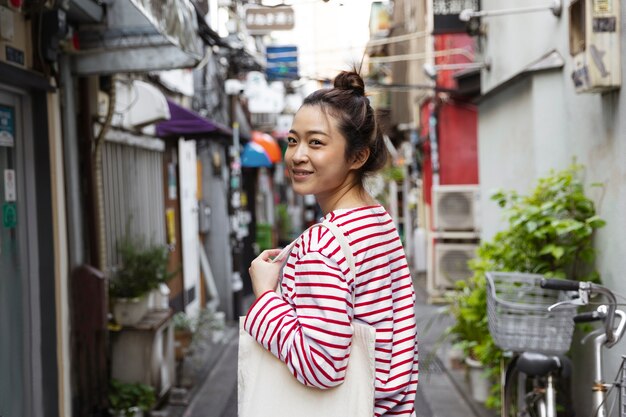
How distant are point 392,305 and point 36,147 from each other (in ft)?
14.1

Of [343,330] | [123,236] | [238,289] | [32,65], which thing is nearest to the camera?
[343,330]

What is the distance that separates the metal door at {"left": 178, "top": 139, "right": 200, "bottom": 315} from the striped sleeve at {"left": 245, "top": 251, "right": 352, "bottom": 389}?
953 cm

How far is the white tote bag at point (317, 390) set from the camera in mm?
2271

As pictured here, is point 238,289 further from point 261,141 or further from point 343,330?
point 343,330

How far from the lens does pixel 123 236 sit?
8727 mm

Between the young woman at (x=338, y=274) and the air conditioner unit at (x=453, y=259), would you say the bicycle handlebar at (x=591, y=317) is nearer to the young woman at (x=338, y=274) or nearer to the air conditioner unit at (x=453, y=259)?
the young woman at (x=338, y=274)

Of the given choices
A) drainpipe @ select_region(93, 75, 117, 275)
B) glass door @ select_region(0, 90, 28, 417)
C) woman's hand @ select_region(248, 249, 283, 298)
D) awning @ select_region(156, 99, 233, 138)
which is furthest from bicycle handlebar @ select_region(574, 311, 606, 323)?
awning @ select_region(156, 99, 233, 138)

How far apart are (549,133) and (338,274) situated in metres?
5.34

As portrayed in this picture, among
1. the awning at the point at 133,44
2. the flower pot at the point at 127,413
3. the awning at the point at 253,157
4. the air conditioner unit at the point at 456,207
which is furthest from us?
the awning at the point at 253,157

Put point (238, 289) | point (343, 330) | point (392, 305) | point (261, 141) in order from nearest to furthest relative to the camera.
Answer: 1. point (343, 330)
2. point (392, 305)
3. point (238, 289)
4. point (261, 141)

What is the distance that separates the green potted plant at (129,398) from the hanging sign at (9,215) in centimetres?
214

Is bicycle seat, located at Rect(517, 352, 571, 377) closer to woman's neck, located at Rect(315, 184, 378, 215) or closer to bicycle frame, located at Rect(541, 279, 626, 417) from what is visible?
bicycle frame, located at Rect(541, 279, 626, 417)

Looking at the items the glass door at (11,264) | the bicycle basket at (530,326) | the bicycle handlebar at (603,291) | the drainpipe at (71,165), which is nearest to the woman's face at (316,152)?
the bicycle handlebar at (603,291)

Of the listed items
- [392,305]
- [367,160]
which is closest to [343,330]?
[392,305]
